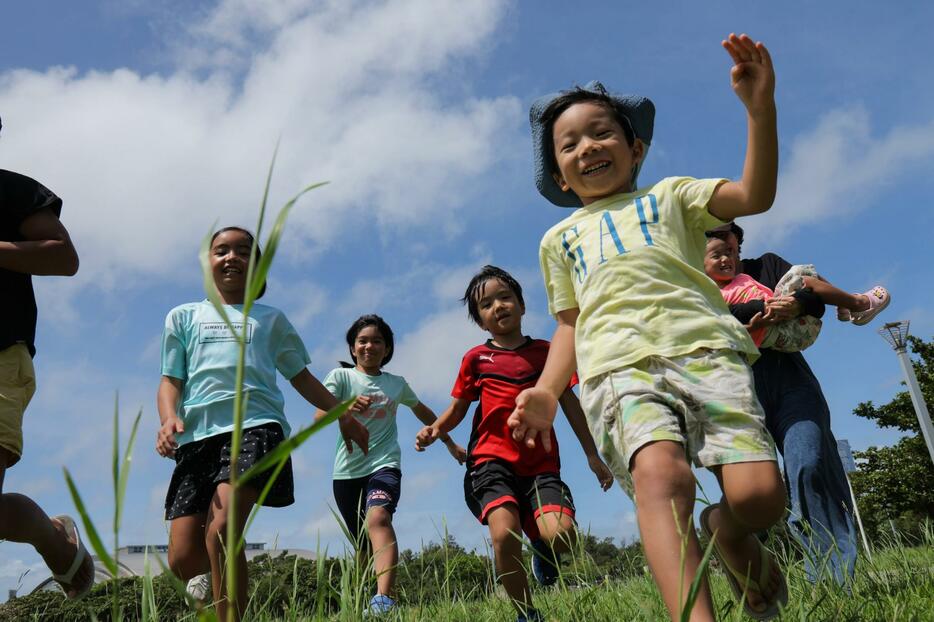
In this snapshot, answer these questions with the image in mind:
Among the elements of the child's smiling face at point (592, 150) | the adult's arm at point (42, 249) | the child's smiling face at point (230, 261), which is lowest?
the child's smiling face at point (592, 150)

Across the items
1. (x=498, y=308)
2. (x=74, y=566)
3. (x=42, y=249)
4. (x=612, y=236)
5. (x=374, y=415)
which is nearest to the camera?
(x=612, y=236)

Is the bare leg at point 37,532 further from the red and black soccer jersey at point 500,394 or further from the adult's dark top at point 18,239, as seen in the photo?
the red and black soccer jersey at point 500,394

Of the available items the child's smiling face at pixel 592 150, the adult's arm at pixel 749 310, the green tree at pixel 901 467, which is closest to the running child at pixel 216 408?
the child's smiling face at pixel 592 150

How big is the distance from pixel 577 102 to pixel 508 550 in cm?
221

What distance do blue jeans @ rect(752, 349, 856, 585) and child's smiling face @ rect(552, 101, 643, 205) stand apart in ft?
5.14

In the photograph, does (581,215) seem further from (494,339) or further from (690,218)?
(494,339)

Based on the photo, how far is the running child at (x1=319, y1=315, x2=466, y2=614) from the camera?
5.43m

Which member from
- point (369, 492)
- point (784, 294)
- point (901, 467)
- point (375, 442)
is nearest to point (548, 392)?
point (784, 294)

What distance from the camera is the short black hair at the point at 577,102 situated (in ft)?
9.86

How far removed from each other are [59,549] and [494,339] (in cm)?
262

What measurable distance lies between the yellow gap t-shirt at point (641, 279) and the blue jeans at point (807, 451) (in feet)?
4.01

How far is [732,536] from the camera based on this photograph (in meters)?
2.36

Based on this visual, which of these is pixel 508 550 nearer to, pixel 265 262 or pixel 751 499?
pixel 751 499

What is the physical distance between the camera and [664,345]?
7.79 feet
